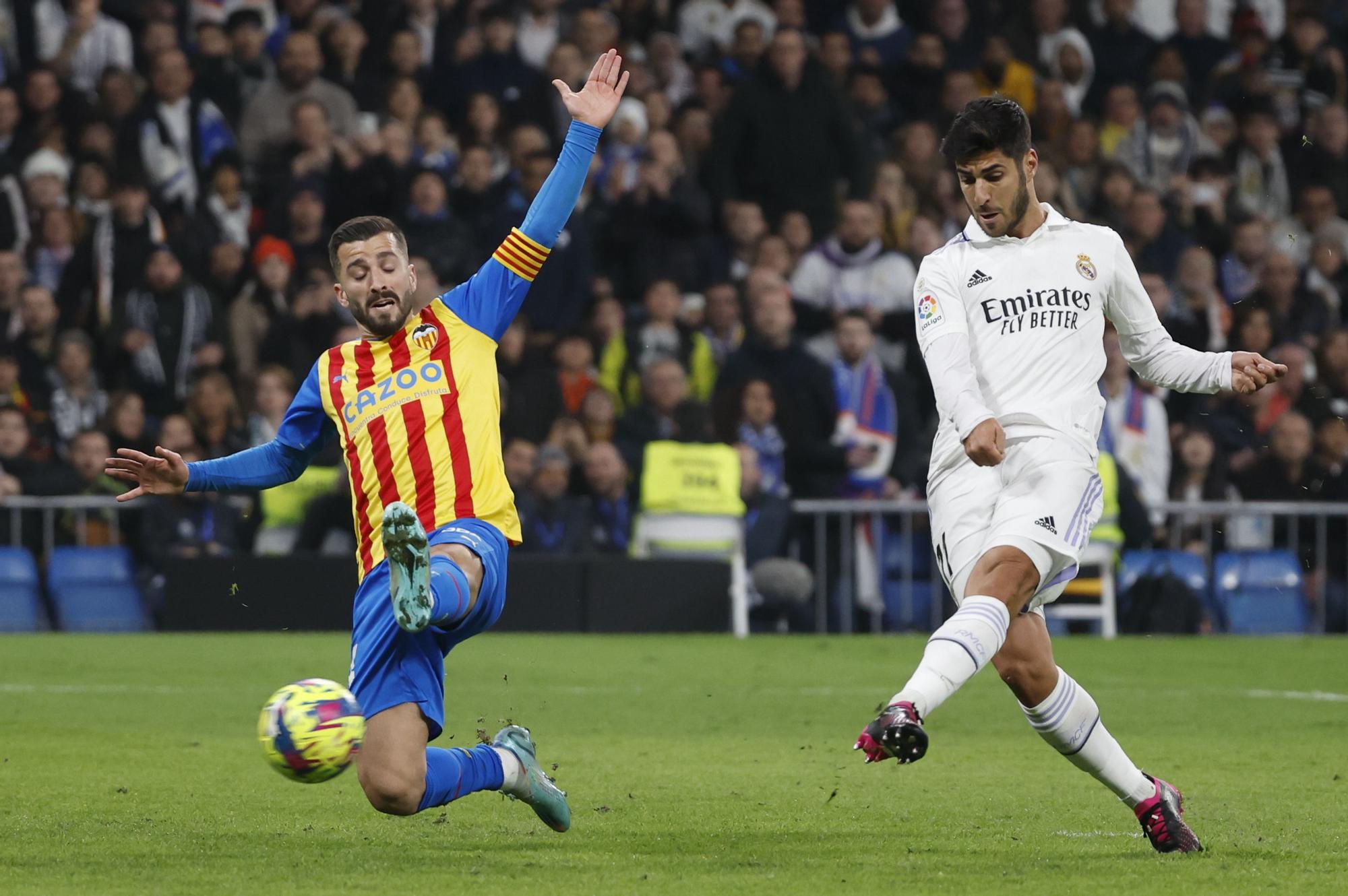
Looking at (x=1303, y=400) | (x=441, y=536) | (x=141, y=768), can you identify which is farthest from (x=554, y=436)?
(x=441, y=536)

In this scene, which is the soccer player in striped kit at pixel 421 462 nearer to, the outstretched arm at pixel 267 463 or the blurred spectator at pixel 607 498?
the outstretched arm at pixel 267 463

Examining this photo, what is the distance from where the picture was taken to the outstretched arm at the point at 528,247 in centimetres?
639

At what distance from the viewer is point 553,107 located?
1716 cm

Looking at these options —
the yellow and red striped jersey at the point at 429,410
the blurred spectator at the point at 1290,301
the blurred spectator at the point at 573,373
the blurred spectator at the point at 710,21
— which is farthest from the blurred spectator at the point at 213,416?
the yellow and red striped jersey at the point at 429,410

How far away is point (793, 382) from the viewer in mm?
15398

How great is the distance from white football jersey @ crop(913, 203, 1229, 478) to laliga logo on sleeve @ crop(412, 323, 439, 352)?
149 centimetres

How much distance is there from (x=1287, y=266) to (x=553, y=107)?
618 centimetres

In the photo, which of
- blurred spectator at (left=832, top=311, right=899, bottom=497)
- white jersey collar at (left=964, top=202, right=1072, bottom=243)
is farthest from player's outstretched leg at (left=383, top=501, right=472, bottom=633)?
blurred spectator at (left=832, top=311, right=899, bottom=497)

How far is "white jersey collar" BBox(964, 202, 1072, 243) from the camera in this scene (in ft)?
20.4

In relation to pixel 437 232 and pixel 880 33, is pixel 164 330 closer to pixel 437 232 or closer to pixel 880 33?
pixel 437 232

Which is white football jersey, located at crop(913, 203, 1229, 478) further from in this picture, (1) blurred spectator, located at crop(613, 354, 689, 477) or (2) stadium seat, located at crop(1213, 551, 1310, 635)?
(2) stadium seat, located at crop(1213, 551, 1310, 635)

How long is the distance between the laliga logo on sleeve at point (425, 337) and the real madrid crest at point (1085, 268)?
1.98 meters

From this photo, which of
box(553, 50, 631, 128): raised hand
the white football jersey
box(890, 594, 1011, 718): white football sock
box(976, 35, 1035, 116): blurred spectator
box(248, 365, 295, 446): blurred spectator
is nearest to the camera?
box(890, 594, 1011, 718): white football sock

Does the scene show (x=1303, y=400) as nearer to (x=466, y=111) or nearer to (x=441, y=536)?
(x=466, y=111)
